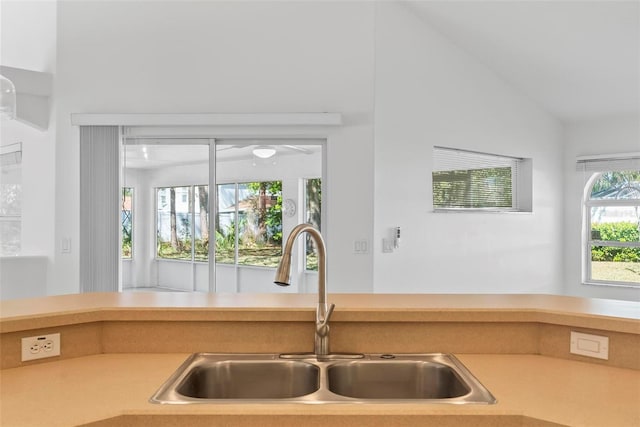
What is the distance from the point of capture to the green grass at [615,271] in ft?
17.6

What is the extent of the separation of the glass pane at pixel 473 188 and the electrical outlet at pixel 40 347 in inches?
138

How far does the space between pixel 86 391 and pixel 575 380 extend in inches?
52.9

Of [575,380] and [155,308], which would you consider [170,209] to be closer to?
[155,308]

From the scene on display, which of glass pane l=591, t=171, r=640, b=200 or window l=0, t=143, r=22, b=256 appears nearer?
window l=0, t=143, r=22, b=256

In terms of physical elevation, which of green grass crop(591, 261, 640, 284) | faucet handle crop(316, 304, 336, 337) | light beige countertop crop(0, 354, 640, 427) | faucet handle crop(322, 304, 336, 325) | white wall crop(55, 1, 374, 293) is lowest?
green grass crop(591, 261, 640, 284)

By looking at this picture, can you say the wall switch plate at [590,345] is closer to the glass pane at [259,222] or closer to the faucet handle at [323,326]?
the faucet handle at [323,326]

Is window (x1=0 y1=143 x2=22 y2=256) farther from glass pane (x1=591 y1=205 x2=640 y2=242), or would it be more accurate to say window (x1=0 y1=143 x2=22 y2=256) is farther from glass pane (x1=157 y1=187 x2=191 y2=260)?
glass pane (x1=591 y1=205 x2=640 y2=242)

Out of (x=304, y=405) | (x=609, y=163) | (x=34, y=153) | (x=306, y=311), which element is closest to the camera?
(x=304, y=405)

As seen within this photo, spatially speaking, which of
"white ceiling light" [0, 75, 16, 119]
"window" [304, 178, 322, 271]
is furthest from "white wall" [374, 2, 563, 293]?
"white ceiling light" [0, 75, 16, 119]

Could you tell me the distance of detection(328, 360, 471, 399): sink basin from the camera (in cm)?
156

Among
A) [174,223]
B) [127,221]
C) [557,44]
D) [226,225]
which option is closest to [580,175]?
[557,44]

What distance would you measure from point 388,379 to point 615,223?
16.4ft

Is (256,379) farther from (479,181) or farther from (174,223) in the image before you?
(479,181)

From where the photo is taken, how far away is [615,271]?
17.9ft
